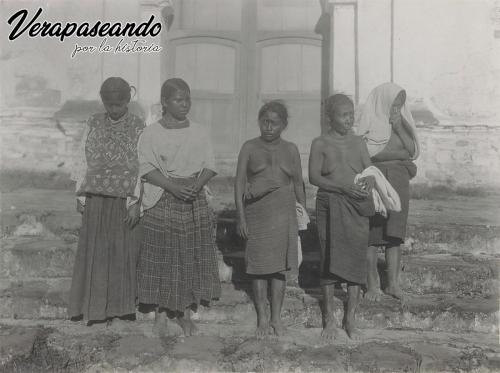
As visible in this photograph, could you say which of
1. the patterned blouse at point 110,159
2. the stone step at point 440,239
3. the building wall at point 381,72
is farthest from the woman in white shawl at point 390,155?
the building wall at point 381,72

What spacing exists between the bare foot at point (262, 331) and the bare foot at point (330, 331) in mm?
357

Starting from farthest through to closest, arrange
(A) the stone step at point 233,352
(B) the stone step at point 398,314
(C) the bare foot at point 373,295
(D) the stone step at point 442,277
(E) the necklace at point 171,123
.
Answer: (D) the stone step at point 442,277, (C) the bare foot at point 373,295, (B) the stone step at point 398,314, (E) the necklace at point 171,123, (A) the stone step at point 233,352

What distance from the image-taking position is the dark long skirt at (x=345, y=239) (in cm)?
328

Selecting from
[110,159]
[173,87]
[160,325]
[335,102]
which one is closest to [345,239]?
[335,102]

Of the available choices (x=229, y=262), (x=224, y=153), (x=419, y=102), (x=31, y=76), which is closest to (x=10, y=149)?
(x=31, y=76)

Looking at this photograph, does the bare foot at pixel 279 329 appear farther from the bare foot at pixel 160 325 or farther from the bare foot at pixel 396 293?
the bare foot at pixel 396 293

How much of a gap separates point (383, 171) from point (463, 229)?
1271 mm

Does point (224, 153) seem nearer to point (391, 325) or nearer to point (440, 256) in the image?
point (440, 256)

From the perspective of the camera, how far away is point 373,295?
370 centimetres

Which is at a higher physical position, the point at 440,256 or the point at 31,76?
the point at 31,76

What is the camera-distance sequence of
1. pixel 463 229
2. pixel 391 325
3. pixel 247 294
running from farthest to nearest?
pixel 463 229
pixel 247 294
pixel 391 325

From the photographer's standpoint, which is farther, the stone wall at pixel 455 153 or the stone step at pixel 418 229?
the stone wall at pixel 455 153

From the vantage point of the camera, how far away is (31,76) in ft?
22.4

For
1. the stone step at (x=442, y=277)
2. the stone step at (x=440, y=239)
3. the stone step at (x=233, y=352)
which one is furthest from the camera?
the stone step at (x=440, y=239)
